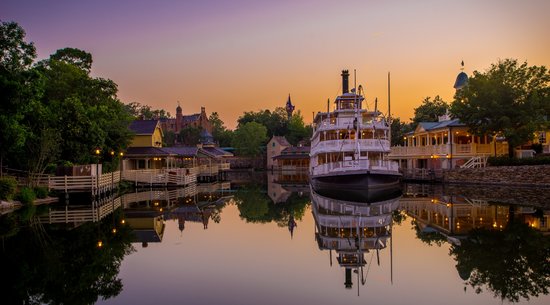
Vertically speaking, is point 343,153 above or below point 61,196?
above

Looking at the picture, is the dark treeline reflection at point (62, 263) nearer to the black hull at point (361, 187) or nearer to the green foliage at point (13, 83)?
the green foliage at point (13, 83)

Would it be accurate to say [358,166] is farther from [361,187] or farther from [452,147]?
[452,147]

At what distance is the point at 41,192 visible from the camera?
31031mm

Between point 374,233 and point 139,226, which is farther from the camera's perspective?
point 139,226

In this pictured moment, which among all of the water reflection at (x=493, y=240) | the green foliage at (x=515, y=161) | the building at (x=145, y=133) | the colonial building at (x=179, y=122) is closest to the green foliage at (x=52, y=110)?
the building at (x=145, y=133)

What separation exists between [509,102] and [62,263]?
40871 mm

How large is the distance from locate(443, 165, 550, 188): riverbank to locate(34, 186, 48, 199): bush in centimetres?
3691

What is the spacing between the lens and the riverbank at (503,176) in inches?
1437

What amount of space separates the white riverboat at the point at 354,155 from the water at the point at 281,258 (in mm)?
8457

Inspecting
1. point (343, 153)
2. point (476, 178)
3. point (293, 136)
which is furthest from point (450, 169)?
point (293, 136)

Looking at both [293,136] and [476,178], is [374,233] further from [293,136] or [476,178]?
[293,136]

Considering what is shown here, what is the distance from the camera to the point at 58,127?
3497 centimetres

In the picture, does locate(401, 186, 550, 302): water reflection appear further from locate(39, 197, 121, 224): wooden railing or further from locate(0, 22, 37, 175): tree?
locate(0, 22, 37, 175): tree

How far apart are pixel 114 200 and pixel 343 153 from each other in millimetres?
18917
